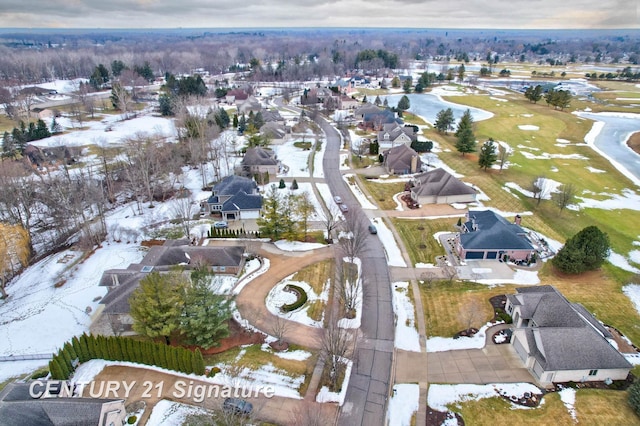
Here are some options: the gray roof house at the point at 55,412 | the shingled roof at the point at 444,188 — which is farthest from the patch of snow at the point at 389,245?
the gray roof house at the point at 55,412

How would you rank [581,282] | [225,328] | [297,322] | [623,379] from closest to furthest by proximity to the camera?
[623,379], [225,328], [297,322], [581,282]

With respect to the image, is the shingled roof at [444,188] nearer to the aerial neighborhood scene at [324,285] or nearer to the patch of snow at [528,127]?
the aerial neighborhood scene at [324,285]

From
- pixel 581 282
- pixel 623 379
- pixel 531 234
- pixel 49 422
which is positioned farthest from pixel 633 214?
pixel 49 422

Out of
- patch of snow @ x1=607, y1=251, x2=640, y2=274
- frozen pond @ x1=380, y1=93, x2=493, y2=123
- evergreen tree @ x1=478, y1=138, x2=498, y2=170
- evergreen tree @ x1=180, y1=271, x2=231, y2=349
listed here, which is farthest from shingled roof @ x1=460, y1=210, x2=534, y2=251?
frozen pond @ x1=380, y1=93, x2=493, y2=123

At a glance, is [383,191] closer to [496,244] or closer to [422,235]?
[422,235]

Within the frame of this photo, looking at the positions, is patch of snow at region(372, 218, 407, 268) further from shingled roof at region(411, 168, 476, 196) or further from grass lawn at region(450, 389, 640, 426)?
grass lawn at region(450, 389, 640, 426)

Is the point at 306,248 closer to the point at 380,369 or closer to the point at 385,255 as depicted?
the point at 385,255
